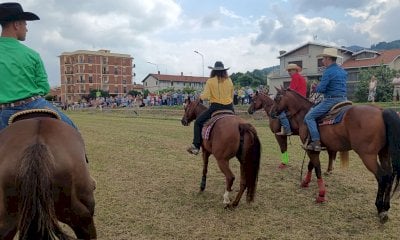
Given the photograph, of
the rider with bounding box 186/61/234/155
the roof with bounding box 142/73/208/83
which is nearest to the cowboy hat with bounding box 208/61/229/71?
the rider with bounding box 186/61/234/155

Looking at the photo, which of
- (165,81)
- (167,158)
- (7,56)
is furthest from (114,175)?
(165,81)

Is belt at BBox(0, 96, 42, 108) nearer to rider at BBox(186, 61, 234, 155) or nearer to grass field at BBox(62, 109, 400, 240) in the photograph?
grass field at BBox(62, 109, 400, 240)

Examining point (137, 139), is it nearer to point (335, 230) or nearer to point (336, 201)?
point (336, 201)

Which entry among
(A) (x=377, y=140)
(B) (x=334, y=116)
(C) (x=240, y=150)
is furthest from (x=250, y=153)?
(A) (x=377, y=140)

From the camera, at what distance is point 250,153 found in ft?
21.7

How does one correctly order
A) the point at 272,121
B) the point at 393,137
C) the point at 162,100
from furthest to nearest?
the point at 162,100, the point at 272,121, the point at 393,137

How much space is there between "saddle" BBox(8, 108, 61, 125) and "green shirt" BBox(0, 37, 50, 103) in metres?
0.20

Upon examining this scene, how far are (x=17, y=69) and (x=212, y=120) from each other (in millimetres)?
3912

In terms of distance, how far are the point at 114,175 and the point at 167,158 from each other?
98.8 inches

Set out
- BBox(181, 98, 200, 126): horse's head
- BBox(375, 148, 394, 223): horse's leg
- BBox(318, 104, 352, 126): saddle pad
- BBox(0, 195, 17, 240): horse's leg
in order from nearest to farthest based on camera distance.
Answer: BBox(0, 195, 17, 240): horse's leg → BBox(375, 148, 394, 223): horse's leg → BBox(318, 104, 352, 126): saddle pad → BBox(181, 98, 200, 126): horse's head

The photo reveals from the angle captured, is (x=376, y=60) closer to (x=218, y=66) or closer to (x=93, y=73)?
(x=218, y=66)

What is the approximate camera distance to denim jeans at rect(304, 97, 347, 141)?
7.21m

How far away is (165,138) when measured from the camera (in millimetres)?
16656

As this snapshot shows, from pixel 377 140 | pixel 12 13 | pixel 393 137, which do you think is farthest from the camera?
pixel 377 140
